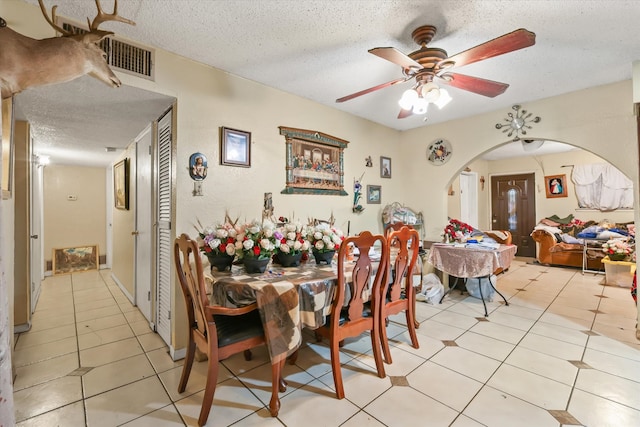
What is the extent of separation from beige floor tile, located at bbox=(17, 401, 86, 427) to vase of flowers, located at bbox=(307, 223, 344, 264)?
176cm

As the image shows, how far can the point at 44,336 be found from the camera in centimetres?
270

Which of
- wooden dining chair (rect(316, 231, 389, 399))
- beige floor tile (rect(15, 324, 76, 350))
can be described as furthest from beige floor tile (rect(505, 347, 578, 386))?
beige floor tile (rect(15, 324, 76, 350))

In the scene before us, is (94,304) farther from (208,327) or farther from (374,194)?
(374,194)

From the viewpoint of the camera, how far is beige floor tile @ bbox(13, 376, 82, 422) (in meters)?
1.71

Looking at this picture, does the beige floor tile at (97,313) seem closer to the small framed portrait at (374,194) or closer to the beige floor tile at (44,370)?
the beige floor tile at (44,370)

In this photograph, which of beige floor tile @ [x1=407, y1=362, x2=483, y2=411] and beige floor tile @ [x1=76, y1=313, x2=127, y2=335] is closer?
beige floor tile @ [x1=407, y1=362, x2=483, y2=411]

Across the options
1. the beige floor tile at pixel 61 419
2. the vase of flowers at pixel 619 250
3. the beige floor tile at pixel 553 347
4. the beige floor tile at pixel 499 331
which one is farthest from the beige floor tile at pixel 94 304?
the vase of flowers at pixel 619 250

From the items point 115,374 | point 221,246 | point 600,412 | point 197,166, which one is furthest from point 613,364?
point 115,374

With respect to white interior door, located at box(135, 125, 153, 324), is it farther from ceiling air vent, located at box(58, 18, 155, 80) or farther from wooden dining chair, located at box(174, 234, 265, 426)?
wooden dining chair, located at box(174, 234, 265, 426)

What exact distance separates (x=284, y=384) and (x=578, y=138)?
379 centimetres

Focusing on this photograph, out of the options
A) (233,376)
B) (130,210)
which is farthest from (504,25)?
(130,210)

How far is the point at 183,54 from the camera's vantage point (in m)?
2.31

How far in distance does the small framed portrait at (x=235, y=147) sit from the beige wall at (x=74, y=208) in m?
4.70

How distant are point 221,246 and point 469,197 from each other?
6337mm
